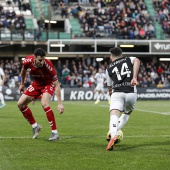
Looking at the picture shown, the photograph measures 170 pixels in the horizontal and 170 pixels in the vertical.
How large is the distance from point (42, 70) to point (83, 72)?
29908 millimetres

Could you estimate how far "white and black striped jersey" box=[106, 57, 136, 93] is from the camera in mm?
10656

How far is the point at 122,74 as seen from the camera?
1066 centimetres

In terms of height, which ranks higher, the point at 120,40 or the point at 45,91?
the point at 45,91

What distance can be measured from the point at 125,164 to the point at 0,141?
158 inches

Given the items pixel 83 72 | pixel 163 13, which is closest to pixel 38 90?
pixel 83 72

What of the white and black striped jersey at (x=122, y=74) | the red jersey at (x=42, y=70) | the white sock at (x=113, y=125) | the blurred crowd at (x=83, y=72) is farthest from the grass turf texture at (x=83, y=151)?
the blurred crowd at (x=83, y=72)

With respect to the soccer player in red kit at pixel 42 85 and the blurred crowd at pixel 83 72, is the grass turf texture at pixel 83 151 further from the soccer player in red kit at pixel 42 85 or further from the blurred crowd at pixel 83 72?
the blurred crowd at pixel 83 72

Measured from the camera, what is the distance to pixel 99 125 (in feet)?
54.4

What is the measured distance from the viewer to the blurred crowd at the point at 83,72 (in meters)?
39.9

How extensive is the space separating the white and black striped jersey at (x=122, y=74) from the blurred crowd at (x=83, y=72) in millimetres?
28175

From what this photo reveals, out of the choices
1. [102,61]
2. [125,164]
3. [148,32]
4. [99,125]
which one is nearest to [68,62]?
[102,61]

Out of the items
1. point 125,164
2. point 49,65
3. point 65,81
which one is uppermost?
point 49,65

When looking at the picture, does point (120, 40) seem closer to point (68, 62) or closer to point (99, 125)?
point (68, 62)

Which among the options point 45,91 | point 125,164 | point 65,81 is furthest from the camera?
point 65,81
